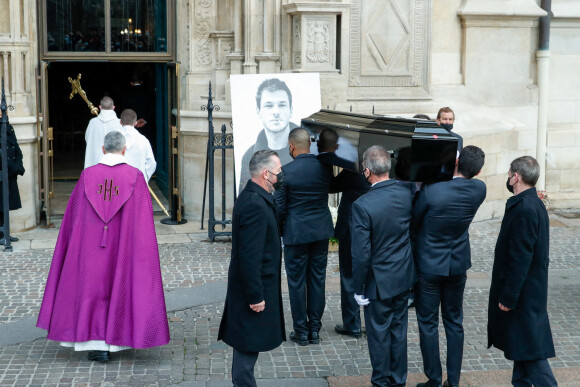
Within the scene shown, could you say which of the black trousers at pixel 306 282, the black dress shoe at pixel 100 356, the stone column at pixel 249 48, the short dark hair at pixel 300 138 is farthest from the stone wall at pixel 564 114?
the black dress shoe at pixel 100 356

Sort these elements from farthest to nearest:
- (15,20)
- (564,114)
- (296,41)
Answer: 1. (564,114)
2. (296,41)
3. (15,20)

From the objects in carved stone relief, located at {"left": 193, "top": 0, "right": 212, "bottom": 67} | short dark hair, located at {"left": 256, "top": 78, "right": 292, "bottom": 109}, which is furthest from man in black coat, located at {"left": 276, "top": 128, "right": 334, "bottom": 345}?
carved stone relief, located at {"left": 193, "top": 0, "right": 212, "bottom": 67}

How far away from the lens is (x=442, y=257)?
245 inches

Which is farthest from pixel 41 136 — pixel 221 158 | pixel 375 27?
pixel 375 27

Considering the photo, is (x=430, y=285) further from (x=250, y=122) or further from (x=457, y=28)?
(x=457, y=28)

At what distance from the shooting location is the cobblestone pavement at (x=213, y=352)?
6.67 m

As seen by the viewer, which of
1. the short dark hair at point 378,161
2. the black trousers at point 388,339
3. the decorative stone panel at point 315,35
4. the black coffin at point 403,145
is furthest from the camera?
the decorative stone panel at point 315,35

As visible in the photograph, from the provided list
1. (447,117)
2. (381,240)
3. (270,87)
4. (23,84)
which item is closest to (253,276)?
(381,240)

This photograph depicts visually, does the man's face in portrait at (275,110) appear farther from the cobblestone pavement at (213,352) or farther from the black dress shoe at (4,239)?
the black dress shoe at (4,239)

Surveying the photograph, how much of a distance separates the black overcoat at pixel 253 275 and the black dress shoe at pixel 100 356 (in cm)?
139

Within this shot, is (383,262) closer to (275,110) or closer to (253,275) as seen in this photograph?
(253,275)

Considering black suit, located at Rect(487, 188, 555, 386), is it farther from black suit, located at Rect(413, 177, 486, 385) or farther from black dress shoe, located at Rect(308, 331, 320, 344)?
black dress shoe, located at Rect(308, 331, 320, 344)

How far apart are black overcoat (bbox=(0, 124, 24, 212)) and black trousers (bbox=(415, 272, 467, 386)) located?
241 inches

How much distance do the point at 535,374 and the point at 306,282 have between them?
219 centimetres
